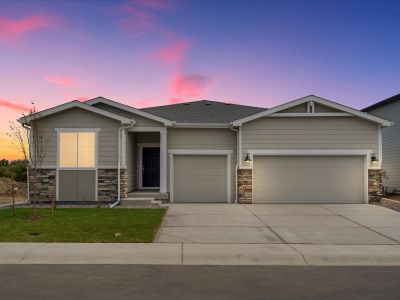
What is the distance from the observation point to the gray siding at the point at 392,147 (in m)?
22.0

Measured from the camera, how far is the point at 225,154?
17.8m

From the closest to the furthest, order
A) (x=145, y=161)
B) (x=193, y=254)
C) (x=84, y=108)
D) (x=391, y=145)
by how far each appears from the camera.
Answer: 1. (x=193, y=254)
2. (x=84, y=108)
3. (x=145, y=161)
4. (x=391, y=145)

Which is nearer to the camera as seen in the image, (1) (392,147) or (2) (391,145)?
(1) (392,147)

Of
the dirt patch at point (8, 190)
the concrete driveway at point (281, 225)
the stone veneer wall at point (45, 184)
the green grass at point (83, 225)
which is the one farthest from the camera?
the dirt patch at point (8, 190)

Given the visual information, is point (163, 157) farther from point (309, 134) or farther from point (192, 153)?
point (309, 134)

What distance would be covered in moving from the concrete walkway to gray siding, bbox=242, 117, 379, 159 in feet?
14.9

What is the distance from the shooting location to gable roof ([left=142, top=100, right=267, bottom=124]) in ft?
60.6

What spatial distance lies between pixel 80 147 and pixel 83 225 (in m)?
6.21

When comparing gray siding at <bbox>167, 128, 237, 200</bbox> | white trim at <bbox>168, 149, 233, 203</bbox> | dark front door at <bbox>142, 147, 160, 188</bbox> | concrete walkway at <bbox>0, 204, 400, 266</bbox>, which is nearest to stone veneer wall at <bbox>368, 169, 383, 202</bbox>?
concrete walkway at <bbox>0, 204, 400, 266</bbox>

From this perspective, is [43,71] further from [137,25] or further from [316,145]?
[316,145]

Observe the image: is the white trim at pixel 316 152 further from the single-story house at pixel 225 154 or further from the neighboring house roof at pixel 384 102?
the neighboring house roof at pixel 384 102

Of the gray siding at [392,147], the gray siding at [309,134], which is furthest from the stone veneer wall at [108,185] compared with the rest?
the gray siding at [392,147]

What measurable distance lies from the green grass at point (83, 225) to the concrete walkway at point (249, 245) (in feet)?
1.37

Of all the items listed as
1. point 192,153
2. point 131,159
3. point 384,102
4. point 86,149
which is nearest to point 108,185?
point 86,149
